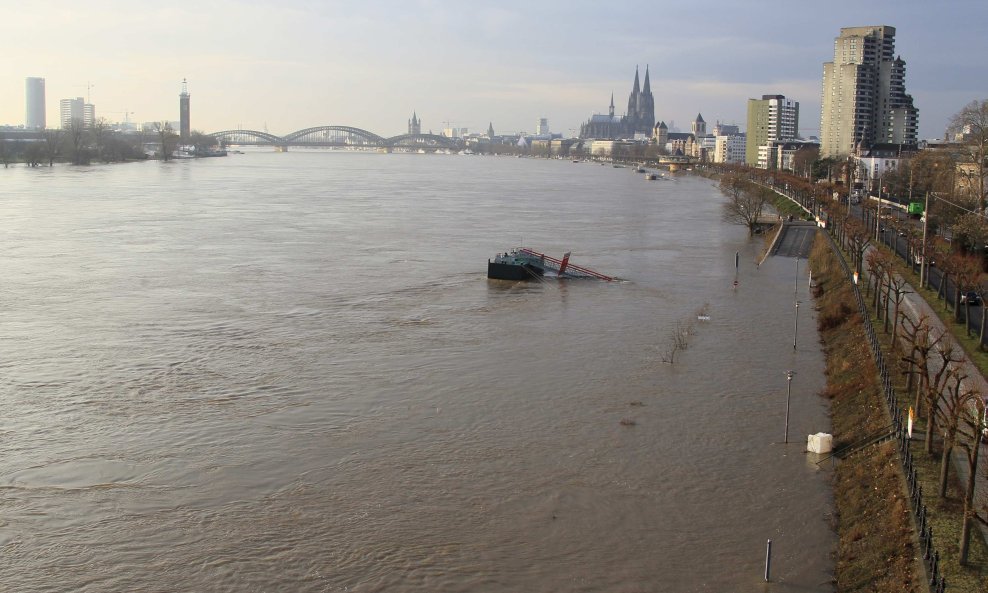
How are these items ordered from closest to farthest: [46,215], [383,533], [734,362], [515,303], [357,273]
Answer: [383,533] → [734,362] → [515,303] → [357,273] → [46,215]

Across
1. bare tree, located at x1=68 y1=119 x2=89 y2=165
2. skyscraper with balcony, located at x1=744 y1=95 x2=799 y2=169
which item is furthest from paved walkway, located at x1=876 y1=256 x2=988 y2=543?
skyscraper with balcony, located at x1=744 y1=95 x2=799 y2=169

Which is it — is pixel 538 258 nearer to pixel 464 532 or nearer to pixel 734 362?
pixel 734 362

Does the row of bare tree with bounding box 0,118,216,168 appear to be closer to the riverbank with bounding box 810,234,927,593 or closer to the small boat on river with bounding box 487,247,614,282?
the small boat on river with bounding box 487,247,614,282

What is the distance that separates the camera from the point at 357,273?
1539 centimetres

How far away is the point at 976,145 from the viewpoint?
19.8 metres

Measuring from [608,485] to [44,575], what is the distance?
3452 mm

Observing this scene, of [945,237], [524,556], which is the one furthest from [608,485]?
[945,237]

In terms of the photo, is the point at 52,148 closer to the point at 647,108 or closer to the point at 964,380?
the point at 964,380

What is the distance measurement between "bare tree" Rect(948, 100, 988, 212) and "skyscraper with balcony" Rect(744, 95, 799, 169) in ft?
185

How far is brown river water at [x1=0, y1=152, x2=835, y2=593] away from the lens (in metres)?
5.70

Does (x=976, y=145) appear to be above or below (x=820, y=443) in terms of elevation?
above

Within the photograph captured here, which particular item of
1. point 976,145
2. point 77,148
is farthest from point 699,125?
point 976,145

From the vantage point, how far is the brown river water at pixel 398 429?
570 centimetres

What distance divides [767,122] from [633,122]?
60432 mm
